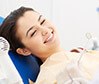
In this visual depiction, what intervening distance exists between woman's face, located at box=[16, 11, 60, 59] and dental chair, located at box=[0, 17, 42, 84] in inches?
3.9

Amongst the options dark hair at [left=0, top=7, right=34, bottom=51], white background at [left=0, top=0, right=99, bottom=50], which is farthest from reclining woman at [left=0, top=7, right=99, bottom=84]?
white background at [left=0, top=0, right=99, bottom=50]

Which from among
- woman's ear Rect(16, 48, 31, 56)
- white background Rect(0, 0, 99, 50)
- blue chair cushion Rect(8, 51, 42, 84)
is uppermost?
woman's ear Rect(16, 48, 31, 56)

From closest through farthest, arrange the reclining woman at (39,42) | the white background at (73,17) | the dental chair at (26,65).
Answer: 1. the reclining woman at (39,42)
2. the dental chair at (26,65)
3. the white background at (73,17)

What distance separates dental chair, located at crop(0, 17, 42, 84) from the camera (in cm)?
139

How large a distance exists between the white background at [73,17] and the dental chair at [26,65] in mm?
966

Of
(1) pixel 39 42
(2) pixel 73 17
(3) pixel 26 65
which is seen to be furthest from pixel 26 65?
(2) pixel 73 17

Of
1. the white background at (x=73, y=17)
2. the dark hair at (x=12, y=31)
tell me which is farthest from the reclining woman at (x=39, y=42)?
the white background at (x=73, y=17)

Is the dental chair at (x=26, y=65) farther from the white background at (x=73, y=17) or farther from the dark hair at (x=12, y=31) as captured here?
the white background at (x=73, y=17)

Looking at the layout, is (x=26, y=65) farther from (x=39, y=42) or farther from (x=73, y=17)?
(x=73, y=17)

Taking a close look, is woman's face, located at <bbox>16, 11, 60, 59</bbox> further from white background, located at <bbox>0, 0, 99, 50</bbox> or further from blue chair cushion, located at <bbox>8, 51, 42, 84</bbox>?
white background, located at <bbox>0, 0, 99, 50</bbox>

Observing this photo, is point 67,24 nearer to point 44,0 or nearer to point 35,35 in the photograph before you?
point 44,0

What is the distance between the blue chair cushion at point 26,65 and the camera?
1396 mm

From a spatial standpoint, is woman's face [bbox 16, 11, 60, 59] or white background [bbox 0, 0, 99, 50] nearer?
woman's face [bbox 16, 11, 60, 59]

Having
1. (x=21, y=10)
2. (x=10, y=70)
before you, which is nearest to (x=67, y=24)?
(x=21, y=10)
